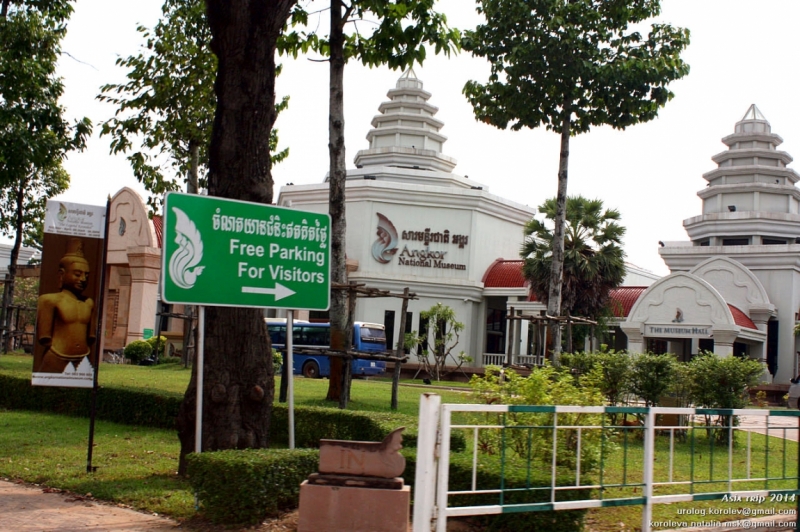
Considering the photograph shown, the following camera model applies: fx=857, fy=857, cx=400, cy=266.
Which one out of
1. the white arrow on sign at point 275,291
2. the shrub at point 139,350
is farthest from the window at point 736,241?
the white arrow on sign at point 275,291

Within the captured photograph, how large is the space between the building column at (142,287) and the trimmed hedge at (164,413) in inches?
652

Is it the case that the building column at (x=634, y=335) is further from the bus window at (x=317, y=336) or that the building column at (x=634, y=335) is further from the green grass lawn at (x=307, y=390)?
the green grass lawn at (x=307, y=390)

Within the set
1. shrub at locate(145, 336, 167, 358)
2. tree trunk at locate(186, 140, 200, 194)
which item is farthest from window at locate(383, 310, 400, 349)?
tree trunk at locate(186, 140, 200, 194)

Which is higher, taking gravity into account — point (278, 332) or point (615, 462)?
point (278, 332)

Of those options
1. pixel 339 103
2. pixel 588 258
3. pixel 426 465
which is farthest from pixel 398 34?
pixel 588 258

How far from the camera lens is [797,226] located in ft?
138

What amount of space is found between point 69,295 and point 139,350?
21.7 meters

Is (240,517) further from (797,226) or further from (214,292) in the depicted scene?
(797,226)

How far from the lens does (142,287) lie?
1302 inches

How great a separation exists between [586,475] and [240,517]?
300 cm

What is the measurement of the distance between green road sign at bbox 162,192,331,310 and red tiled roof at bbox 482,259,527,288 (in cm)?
3154

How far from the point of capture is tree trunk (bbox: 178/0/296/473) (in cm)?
891

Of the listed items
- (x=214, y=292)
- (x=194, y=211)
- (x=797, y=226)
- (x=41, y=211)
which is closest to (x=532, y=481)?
(x=214, y=292)

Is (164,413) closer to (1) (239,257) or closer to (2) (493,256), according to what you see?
(1) (239,257)
